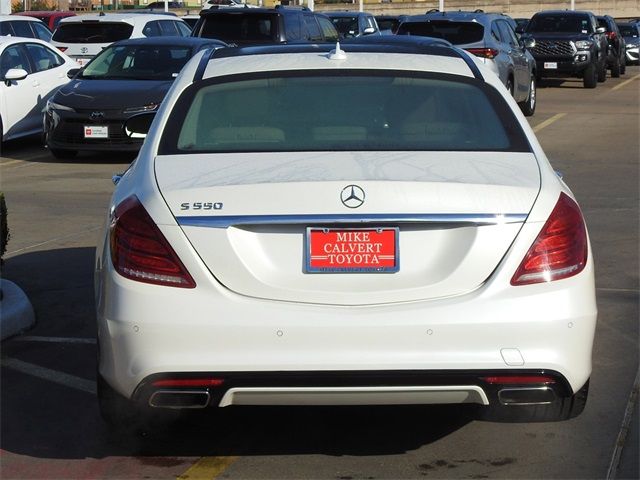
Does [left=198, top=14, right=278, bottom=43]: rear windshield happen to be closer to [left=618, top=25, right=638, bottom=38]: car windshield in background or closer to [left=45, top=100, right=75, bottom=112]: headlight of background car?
[left=45, top=100, right=75, bottom=112]: headlight of background car

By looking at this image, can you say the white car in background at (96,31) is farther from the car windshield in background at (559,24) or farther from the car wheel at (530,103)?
the car windshield in background at (559,24)

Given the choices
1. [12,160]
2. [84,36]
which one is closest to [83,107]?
[12,160]

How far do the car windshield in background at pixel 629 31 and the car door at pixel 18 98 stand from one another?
96.0 feet

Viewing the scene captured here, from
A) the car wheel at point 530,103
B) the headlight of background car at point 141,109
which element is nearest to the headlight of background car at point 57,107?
the headlight of background car at point 141,109

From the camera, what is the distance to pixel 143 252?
4.45m

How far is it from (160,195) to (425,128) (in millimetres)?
1268

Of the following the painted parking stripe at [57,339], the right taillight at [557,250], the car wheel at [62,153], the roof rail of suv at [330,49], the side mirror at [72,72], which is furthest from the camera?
the side mirror at [72,72]

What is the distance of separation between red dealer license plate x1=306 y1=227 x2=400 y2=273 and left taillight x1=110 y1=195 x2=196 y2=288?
1.47 feet

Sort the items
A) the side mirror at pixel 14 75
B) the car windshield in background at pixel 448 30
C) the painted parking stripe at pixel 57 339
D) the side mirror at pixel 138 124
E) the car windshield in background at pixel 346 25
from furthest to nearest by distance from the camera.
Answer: the car windshield in background at pixel 346 25 < the car windshield in background at pixel 448 30 < the side mirror at pixel 14 75 < the side mirror at pixel 138 124 < the painted parking stripe at pixel 57 339

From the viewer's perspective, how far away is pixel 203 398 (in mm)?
4391

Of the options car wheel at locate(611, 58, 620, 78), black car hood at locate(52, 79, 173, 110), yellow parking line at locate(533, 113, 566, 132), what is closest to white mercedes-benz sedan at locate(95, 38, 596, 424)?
black car hood at locate(52, 79, 173, 110)

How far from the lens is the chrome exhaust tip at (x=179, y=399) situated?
439 cm

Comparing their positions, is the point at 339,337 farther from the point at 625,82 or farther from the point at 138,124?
the point at 625,82

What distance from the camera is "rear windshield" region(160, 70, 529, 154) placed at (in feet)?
16.5
